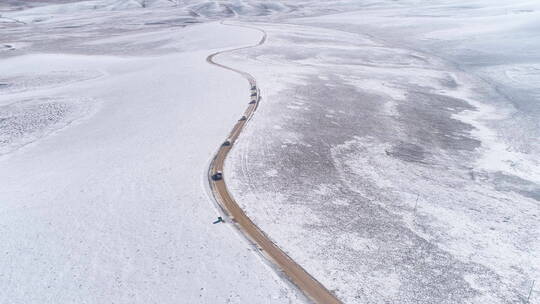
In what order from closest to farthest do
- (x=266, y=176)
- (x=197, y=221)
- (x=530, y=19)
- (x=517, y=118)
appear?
(x=197, y=221) → (x=266, y=176) → (x=517, y=118) → (x=530, y=19)

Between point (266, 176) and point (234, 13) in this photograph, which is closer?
point (266, 176)

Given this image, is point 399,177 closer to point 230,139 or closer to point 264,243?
point 264,243

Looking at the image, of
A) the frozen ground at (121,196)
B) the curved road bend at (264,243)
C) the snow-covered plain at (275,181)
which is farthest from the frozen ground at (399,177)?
the frozen ground at (121,196)

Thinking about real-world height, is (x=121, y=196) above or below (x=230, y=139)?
below

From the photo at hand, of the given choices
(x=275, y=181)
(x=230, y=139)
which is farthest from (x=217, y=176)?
(x=230, y=139)

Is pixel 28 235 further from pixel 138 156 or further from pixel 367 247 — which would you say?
pixel 367 247

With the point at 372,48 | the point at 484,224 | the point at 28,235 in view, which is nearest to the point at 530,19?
the point at 372,48

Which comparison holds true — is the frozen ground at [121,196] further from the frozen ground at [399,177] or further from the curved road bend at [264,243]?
the frozen ground at [399,177]

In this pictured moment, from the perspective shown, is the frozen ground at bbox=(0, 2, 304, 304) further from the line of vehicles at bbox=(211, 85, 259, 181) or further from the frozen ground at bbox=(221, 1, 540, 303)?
the frozen ground at bbox=(221, 1, 540, 303)
